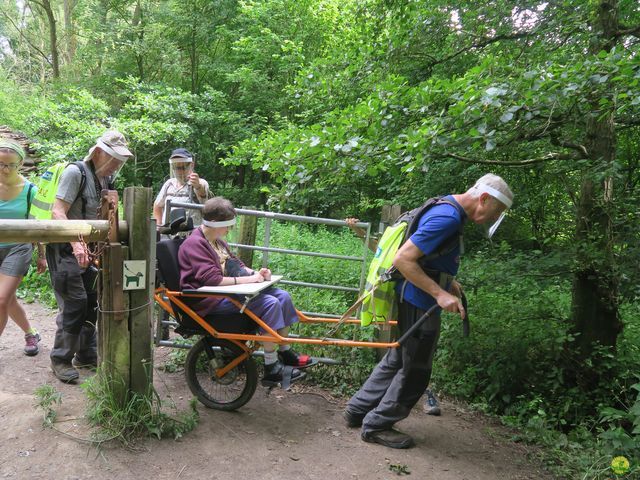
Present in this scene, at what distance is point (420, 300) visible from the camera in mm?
3279

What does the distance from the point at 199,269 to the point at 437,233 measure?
1738 mm

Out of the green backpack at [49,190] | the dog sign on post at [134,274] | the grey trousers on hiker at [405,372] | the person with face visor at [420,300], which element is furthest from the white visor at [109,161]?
the grey trousers on hiker at [405,372]

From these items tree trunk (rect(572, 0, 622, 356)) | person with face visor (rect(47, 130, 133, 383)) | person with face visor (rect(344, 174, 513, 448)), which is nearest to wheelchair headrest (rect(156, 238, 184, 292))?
person with face visor (rect(47, 130, 133, 383))

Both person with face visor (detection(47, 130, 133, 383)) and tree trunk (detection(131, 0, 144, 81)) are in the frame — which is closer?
person with face visor (detection(47, 130, 133, 383))

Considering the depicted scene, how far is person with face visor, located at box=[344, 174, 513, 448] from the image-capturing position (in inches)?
119

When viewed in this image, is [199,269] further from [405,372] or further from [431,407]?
[431,407]

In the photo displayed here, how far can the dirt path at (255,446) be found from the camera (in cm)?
279

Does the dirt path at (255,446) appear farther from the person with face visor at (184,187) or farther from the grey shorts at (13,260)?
the person with face visor at (184,187)

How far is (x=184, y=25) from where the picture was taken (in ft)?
55.7

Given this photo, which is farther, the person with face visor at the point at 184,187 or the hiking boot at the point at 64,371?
the person with face visor at the point at 184,187

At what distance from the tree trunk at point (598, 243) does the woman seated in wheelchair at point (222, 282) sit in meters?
2.93

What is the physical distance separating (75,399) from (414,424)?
2683 mm

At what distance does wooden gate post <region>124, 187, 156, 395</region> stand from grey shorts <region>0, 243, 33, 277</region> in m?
1.54

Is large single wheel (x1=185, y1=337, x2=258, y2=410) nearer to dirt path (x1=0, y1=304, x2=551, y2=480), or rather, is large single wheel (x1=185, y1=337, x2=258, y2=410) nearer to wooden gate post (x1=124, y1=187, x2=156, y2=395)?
dirt path (x1=0, y1=304, x2=551, y2=480)
